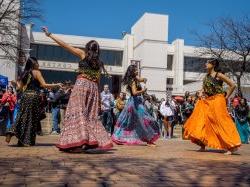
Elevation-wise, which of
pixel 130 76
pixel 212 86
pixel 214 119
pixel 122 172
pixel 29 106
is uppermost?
pixel 130 76

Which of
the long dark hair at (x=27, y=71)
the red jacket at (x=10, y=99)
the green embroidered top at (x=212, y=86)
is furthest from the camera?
the red jacket at (x=10, y=99)

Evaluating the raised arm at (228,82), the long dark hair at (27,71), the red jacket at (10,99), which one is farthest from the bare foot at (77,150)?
the red jacket at (10,99)

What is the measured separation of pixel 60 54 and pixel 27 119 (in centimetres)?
4721

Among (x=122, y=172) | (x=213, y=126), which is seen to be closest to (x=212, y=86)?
(x=213, y=126)

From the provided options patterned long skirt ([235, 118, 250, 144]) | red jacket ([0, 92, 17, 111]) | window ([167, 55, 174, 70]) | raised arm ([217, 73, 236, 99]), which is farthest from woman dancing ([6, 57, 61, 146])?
window ([167, 55, 174, 70])

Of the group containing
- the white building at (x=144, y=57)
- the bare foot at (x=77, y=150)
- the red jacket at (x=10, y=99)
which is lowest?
the bare foot at (x=77, y=150)

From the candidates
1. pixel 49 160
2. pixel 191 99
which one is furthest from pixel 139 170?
pixel 191 99

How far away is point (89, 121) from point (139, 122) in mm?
2945

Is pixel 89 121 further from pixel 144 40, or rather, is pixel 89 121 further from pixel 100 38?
pixel 100 38

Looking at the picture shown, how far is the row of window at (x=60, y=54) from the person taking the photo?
176ft

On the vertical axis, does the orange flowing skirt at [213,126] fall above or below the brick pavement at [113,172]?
above

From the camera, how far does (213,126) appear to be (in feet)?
30.1

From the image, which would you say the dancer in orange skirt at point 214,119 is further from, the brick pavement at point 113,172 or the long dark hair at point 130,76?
the brick pavement at point 113,172

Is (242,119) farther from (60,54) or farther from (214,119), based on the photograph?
(60,54)
